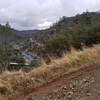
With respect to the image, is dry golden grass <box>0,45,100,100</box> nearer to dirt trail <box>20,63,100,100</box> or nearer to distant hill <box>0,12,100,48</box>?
dirt trail <box>20,63,100,100</box>

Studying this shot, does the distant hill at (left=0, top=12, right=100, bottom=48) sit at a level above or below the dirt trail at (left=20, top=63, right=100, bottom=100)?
above

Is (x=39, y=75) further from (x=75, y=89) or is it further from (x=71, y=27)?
(x=71, y=27)

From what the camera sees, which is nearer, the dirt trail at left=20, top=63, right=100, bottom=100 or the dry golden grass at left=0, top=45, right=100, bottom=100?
the dirt trail at left=20, top=63, right=100, bottom=100

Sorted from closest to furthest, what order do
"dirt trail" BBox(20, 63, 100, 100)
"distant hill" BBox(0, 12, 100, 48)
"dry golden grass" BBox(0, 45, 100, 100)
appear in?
"dirt trail" BBox(20, 63, 100, 100) → "dry golden grass" BBox(0, 45, 100, 100) → "distant hill" BBox(0, 12, 100, 48)

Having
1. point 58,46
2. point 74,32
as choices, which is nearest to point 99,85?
point 58,46

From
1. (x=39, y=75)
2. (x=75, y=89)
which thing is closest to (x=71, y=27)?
(x=39, y=75)

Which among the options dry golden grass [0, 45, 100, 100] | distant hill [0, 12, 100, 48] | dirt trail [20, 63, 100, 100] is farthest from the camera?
distant hill [0, 12, 100, 48]

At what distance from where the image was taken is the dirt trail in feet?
22.7

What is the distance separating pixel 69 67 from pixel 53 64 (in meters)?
0.51

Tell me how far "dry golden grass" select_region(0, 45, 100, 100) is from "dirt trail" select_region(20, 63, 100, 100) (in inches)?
31.4

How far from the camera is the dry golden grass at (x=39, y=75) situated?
30.9ft

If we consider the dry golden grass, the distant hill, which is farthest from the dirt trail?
the distant hill

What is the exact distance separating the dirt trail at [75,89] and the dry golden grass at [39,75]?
31.4 inches

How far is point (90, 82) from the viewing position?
25.6 ft
